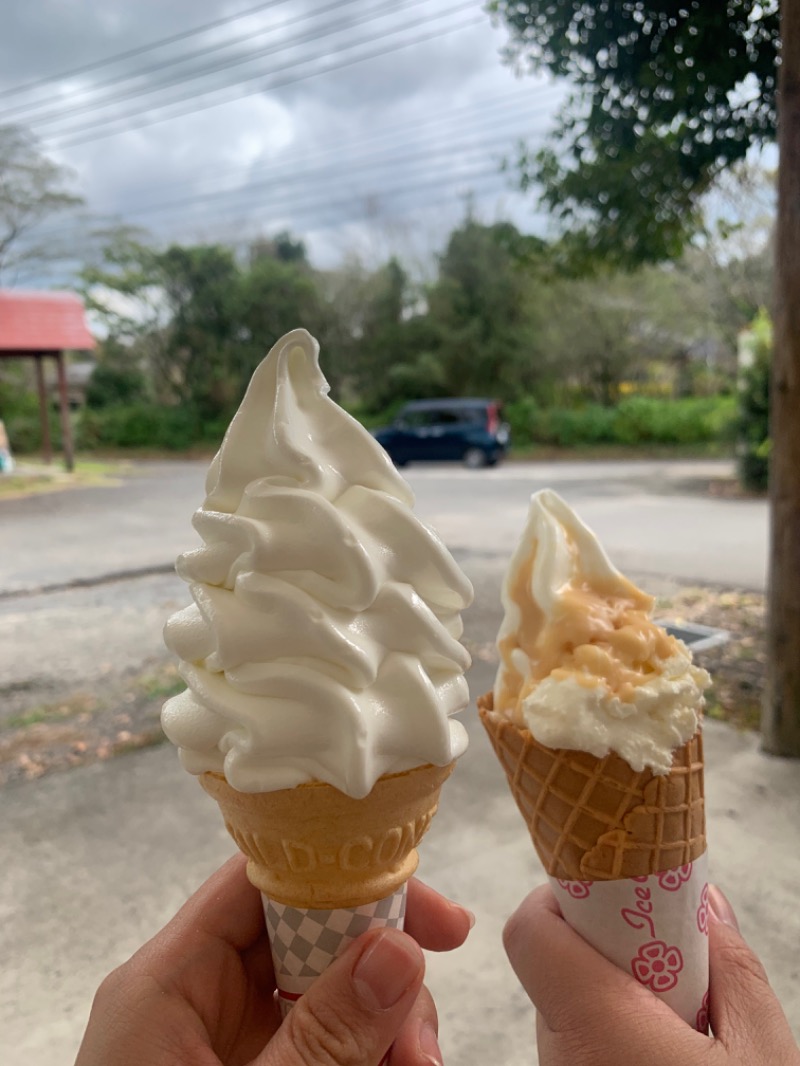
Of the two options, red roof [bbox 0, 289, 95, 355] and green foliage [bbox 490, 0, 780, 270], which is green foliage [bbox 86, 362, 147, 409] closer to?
red roof [bbox 0, 289, 95, 355]

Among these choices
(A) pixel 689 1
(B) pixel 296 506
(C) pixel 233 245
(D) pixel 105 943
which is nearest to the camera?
(B) pixel 296 506

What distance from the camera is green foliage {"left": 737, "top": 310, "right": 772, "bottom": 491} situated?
8.40 m

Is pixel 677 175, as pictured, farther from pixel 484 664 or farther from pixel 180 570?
pixel 180 570

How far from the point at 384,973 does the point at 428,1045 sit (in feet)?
0.81

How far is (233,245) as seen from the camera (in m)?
14.4

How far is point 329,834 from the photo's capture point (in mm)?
981

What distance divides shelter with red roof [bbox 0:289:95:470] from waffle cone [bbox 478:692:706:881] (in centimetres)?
1273

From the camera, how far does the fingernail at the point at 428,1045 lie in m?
1.08

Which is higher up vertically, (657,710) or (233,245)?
(233,245)

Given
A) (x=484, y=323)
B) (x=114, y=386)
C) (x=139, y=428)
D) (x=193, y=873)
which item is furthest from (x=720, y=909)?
(x=114, y=386)

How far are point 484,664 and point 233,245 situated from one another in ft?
40.8

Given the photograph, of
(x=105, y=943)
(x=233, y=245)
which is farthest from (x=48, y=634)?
(x=233, y=245)

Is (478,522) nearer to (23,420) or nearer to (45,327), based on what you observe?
(45,327)

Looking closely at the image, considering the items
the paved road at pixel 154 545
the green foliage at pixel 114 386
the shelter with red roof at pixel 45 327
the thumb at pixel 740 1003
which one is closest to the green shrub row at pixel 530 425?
the green foliage at pixel 114 386
